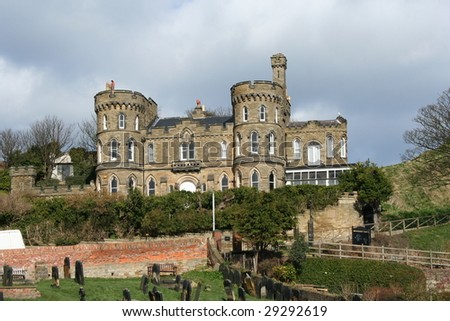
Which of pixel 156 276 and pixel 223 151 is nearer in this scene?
pixel 156 276

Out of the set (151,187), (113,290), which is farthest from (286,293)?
(151,187)

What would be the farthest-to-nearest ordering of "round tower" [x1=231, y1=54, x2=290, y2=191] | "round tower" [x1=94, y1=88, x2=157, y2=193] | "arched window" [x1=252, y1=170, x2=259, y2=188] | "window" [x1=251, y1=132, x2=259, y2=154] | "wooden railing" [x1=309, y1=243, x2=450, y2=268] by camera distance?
"round tower" [x1=94, y1=88, x2=157, y2=193] < "window" [x1=251, y1=132, x2=259, y2=154] < "round tower" [x1=231, y1=54, x2=290, y2=191] < "arched window" [x1=252, y1=170, x2=259, y2=188] < "wooden railing" [x1=309, y1=243, x2=450, y2=268]

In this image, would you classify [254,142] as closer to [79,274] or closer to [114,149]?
[114,149]

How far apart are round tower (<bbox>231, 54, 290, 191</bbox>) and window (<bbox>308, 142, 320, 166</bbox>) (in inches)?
142

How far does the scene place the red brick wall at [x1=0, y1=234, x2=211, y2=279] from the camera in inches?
1492

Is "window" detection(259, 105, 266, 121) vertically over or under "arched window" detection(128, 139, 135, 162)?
over

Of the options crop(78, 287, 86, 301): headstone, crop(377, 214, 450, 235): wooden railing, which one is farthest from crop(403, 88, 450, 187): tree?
crop(78, 287, 86, 301): headstone

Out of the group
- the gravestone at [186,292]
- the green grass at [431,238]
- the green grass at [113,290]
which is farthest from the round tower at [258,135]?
the gravestone at [186,292]

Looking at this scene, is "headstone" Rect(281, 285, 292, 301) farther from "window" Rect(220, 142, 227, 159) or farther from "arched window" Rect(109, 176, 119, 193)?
"arched window" Rect(109, 176, 119, 193)

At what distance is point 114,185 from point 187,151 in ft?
20.6

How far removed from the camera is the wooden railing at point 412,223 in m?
45.8

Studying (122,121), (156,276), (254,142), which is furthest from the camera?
(122,121)

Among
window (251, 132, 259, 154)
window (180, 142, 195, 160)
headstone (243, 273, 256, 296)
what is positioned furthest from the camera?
Answer: window (180, 142, 195, 160)

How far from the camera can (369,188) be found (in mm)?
47219
